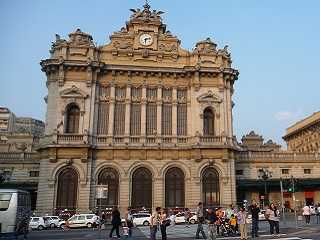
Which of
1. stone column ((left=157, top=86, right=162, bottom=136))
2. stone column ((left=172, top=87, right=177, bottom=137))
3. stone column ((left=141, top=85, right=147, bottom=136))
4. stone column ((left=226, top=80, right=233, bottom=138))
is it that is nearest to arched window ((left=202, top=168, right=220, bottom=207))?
stone column ((left=226, top=80, right=233, bottom=138))

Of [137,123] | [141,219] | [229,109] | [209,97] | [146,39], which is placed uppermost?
[146,39]

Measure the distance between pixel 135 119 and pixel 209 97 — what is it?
27.4 feet

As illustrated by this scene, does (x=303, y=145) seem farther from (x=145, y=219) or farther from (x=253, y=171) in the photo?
(x=145, y=219)

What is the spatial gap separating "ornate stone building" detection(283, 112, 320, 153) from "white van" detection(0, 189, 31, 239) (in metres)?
58.4

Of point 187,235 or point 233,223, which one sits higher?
point 233,223

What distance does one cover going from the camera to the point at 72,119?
3969 cm

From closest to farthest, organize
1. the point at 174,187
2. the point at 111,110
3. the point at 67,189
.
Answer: the point at 67,189
the point at 174,187
the point at 111,110

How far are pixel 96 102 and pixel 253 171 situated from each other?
804 inches

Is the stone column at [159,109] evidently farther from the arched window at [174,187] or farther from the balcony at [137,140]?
the arched window at [174,187]

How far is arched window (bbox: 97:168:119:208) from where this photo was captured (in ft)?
124

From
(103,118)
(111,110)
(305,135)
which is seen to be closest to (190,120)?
(111,110)

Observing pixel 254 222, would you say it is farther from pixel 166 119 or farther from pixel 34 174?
pixel 34 174

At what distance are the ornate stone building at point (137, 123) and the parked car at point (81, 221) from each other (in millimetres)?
2823

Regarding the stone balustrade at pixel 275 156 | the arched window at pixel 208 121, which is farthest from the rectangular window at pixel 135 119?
the stone balustrade at pixel 275 156
